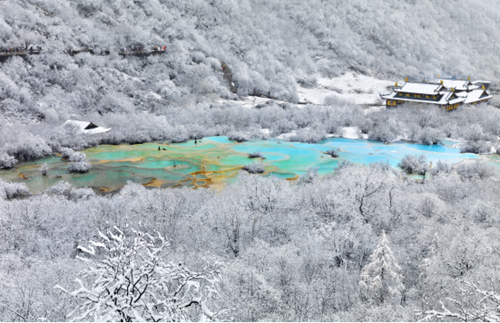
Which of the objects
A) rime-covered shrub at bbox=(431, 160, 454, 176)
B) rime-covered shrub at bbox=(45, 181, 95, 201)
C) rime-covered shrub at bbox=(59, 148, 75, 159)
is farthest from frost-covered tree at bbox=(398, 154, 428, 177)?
rime-covered shrub at bbox=(59, 148, 75, 159)

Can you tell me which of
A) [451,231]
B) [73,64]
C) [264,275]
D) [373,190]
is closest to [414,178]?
[373,190]

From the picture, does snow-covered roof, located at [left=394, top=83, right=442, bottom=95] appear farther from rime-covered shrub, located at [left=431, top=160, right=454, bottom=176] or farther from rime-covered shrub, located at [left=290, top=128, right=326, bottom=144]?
rime-covered shrub, located at [left=431, top=160, right=454, bottom=176]

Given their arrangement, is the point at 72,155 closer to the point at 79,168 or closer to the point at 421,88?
the point at 79,168

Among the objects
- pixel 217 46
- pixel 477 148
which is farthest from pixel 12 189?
pixel 217 46

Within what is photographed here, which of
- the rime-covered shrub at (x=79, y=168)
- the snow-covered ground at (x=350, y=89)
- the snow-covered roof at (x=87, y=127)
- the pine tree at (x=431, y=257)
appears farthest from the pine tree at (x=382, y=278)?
the snow-covered ground at (x=350, y=89)

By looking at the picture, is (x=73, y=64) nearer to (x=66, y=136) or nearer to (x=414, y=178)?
(x=66, y=136)

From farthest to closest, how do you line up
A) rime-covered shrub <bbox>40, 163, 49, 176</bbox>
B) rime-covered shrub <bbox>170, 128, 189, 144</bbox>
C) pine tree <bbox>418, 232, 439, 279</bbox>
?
rime-covered shrub <bbox>170, 128, 189, 144</bbox>
rime-covered shrub <bbox>40, 163, 49, 176</bbox>
pine tree <bbox>418, 232, 439, 279</bbox>

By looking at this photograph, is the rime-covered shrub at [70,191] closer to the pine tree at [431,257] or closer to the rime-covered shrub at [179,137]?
the rime-covered shrub at [179,137]
